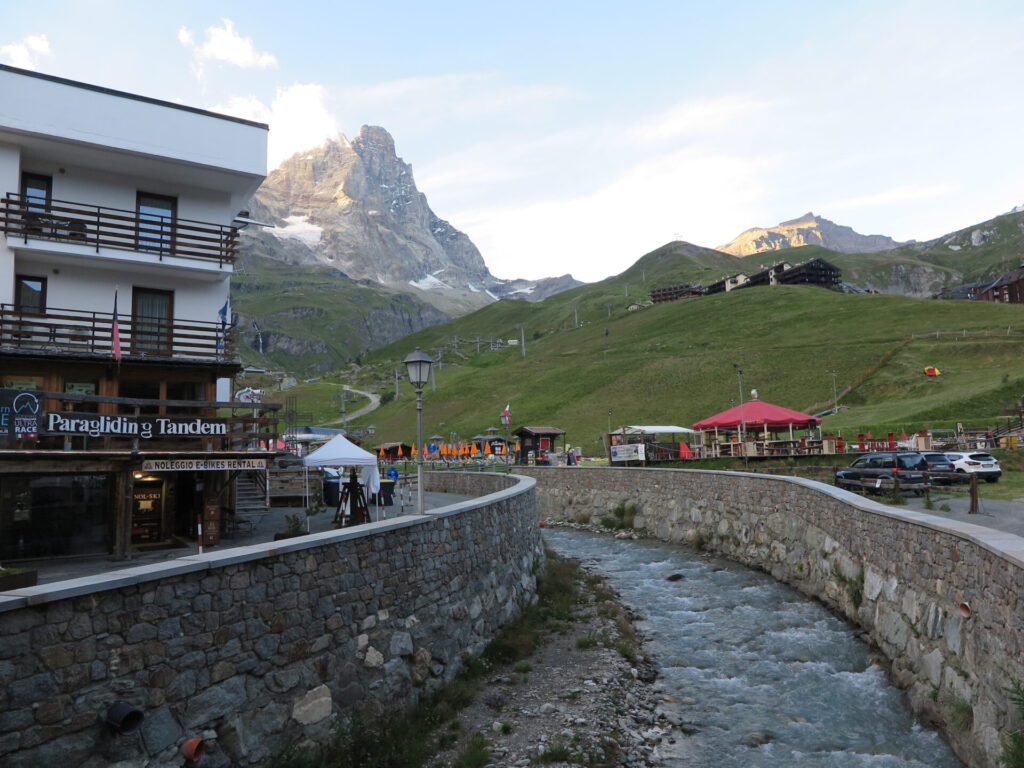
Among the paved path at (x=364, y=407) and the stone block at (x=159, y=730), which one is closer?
the stone block at (x=159, y=730)

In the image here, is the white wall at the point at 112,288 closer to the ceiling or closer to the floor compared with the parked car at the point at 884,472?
closer to the ceiling

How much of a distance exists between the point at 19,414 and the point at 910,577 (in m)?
18.2

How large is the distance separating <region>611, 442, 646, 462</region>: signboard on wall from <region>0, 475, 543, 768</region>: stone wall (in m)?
31.3

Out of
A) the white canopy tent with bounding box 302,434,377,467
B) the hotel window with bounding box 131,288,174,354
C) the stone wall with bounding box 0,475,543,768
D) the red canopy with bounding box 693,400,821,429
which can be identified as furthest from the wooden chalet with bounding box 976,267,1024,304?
the stone wall with bounding box 0,475,543,768

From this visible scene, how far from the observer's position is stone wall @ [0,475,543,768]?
6.42 meters

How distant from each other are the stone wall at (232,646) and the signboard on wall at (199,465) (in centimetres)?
643

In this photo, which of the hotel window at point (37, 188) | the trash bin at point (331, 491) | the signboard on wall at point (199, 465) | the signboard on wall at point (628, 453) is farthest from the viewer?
the signboard on wall at point (628, 453)

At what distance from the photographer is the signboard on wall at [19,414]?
45.6 feet

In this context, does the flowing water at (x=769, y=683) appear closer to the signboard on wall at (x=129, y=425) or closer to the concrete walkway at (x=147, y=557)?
the concrete walkway at (x=147, y=557)

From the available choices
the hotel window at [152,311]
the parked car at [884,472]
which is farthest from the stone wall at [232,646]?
the parked car at [884,472]

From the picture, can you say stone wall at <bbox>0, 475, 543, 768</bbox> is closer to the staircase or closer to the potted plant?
the potted plant

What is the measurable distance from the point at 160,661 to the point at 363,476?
11.7 m

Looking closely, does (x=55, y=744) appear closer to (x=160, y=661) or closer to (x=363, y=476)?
(x=160, y=661)

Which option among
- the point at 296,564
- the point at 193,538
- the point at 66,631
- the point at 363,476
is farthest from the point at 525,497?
the point at 66,631
